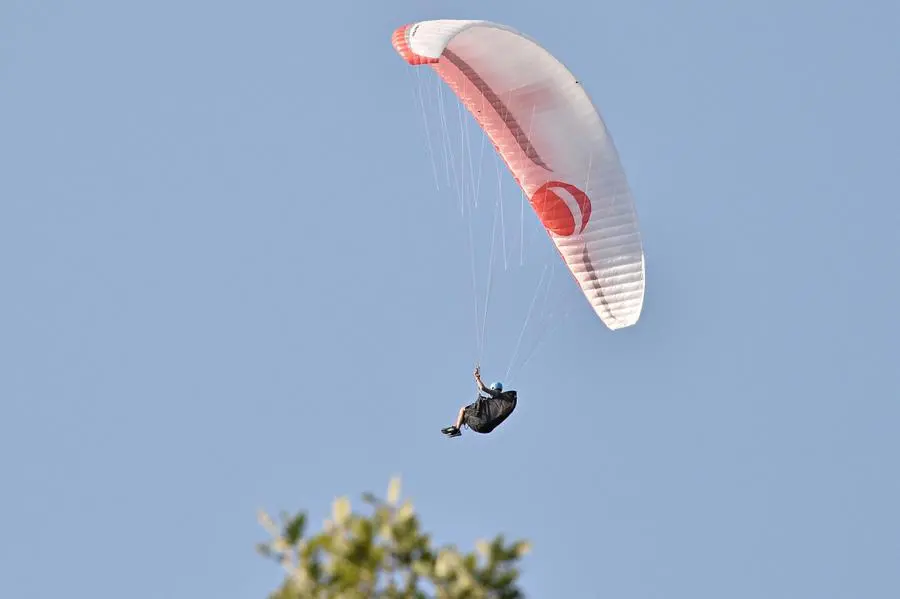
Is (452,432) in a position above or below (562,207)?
below

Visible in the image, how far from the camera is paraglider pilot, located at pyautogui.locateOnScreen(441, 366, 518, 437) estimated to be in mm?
28625

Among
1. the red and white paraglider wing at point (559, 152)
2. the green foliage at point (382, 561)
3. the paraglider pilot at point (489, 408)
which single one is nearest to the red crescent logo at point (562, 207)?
the red and white paraglider wing at point (559, 152)

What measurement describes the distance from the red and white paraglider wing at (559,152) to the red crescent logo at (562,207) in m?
0.02

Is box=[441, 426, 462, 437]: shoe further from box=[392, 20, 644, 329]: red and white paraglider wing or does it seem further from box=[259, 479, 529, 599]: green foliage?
box=[259, 479, 529, 599]: green foliage

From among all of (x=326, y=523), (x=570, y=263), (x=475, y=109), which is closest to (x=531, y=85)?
(x=475, y=109)

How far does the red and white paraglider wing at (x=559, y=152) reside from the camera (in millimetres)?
29562

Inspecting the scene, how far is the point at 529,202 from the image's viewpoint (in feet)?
102

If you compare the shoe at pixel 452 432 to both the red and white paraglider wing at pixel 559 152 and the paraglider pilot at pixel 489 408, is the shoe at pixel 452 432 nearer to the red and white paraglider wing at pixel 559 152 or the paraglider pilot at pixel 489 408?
the paraglider pilot at pixel 489 408

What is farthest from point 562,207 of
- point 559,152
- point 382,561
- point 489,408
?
point 382,561

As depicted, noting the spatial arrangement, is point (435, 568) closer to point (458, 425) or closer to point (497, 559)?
point (497, 559)

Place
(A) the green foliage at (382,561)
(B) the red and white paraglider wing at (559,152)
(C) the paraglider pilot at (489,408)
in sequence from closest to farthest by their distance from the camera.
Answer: (A) the green foliage at (382,561), (C) the paraglider pilot at (489,408), (B) the red and white paraglider wing at (559,152)

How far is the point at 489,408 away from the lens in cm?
2864

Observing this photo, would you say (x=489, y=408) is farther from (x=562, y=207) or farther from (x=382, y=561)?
(x=382, y=561)

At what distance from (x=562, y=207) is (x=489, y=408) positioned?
4.11 m
